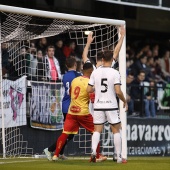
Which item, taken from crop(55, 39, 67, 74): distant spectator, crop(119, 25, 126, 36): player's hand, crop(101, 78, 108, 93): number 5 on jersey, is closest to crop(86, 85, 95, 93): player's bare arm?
crop(101, 78, 108, 93): number 5 on jersey

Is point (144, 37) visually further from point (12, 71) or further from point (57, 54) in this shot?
point (12, 71)

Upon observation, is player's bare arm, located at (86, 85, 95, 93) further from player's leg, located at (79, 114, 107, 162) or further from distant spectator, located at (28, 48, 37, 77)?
distant spectator, located at (28, 48, 37, 77)

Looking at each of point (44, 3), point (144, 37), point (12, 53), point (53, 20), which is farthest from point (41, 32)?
point (144, 37)

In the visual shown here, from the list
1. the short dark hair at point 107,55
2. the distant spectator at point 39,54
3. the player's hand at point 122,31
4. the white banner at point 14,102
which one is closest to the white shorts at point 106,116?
the short dark hair at point 107,55

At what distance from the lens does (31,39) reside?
54.3 ft

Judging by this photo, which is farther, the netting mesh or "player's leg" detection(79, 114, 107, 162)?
the netting mesh

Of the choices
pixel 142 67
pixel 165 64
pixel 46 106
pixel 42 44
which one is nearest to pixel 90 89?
pixel 46 106

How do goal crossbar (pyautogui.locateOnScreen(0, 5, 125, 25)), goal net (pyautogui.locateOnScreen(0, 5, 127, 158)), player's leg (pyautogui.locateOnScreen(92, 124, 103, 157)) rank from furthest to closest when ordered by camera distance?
goal net (pyautogui.locateOnScreen(0, 5, 127, 158)) → goal crossbar (pyautogui.locateOnScreen(0, 5, 125, 25)) → player's leg (pyautogui.locateOnScreen(92, 124, 103, 157))

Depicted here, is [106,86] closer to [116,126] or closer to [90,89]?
[90,89]

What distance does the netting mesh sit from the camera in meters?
15.1

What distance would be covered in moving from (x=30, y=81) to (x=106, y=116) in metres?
5.63

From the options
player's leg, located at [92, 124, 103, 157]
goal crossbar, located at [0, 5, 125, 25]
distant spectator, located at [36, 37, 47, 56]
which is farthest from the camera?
distant spectator, located at [36, 37, 47, 56]

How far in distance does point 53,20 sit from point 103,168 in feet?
14.1

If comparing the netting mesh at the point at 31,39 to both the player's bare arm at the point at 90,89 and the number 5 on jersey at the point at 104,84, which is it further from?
the number 5 on jersey at the point at 104,84
